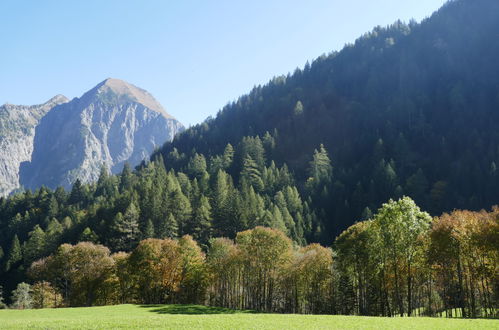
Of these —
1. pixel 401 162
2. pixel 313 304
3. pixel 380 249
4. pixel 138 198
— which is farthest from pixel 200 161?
pixel 380 249

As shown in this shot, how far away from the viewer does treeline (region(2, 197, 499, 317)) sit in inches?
2047

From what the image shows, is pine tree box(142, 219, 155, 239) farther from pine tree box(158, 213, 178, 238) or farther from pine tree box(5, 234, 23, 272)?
pine tree box(5, 234, 23, 272)

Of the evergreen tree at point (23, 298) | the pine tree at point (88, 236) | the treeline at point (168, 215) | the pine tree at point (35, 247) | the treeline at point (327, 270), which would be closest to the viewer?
the treeline at point (327, 270)

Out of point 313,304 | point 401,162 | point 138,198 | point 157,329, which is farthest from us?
point 401,162

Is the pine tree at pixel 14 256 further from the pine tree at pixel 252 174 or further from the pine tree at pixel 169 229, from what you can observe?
the pine tree at pixel 252 174

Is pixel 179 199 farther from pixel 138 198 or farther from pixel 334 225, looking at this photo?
pixel 334 225

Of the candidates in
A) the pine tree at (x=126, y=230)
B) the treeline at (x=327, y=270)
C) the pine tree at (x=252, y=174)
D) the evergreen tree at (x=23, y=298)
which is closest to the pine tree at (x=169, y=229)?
the pine tree at (x=126, y=230)

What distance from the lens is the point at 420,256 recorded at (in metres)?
56.3

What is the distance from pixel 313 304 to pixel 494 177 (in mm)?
121940

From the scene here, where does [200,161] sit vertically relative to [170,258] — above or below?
above

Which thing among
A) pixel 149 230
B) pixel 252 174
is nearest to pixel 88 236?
pixel 149 230

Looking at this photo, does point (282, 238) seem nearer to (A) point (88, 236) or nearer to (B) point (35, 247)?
(A) point (88, 236)

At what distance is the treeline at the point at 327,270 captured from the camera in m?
52.0

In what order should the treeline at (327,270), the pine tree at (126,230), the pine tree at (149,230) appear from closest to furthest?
the treeline at (327,270), the pine tree at (149,230), the pine tree at (126,230)
